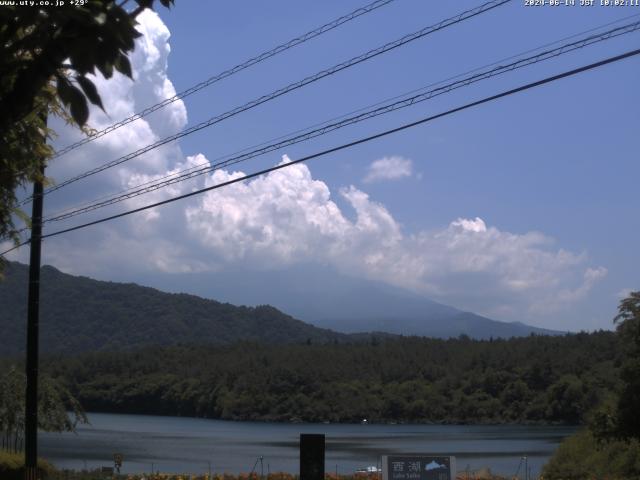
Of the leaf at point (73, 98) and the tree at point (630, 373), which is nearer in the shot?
the leaf at point (73, 98)

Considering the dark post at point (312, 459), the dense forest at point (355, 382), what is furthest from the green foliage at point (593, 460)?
the dense forest at point (355, 382)

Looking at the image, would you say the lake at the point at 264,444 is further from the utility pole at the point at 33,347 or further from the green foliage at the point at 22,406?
the utility pole at the point at 33,347

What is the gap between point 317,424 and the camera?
104 m

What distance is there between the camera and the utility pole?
18422mm

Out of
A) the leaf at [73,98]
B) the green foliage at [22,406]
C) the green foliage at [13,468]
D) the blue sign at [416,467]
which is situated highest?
the leaf at [73,98]

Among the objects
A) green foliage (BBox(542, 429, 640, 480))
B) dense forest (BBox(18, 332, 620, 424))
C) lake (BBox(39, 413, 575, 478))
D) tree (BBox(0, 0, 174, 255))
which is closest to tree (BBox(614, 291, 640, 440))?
green foliage (BBox(542, 429, 640, 480))

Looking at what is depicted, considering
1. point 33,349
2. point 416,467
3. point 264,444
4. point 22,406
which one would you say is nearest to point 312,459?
point 416,467

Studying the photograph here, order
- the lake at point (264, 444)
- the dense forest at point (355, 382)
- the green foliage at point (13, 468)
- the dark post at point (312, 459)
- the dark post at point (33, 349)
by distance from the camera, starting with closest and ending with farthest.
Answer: the dark post at point (312, 459) < the dark post at point (33, 349) < the green foliage at point (13, 468) < the lake at point (264, 444) < the dense forest at point (355, 382)

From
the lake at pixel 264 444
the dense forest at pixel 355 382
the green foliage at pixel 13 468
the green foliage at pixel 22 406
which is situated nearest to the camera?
the green foliage at pixel 13 468

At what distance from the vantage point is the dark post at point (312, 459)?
12156mm

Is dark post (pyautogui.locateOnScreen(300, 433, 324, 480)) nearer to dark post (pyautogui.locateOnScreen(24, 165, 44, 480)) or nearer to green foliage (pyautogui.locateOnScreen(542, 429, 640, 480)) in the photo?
dark post (pyautogui.locateOnScreen(24, 165, 44, 480))

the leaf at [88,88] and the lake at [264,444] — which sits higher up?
the leaf at [88,88]

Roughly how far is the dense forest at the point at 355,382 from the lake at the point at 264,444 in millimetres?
3532

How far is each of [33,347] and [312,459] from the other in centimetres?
877
